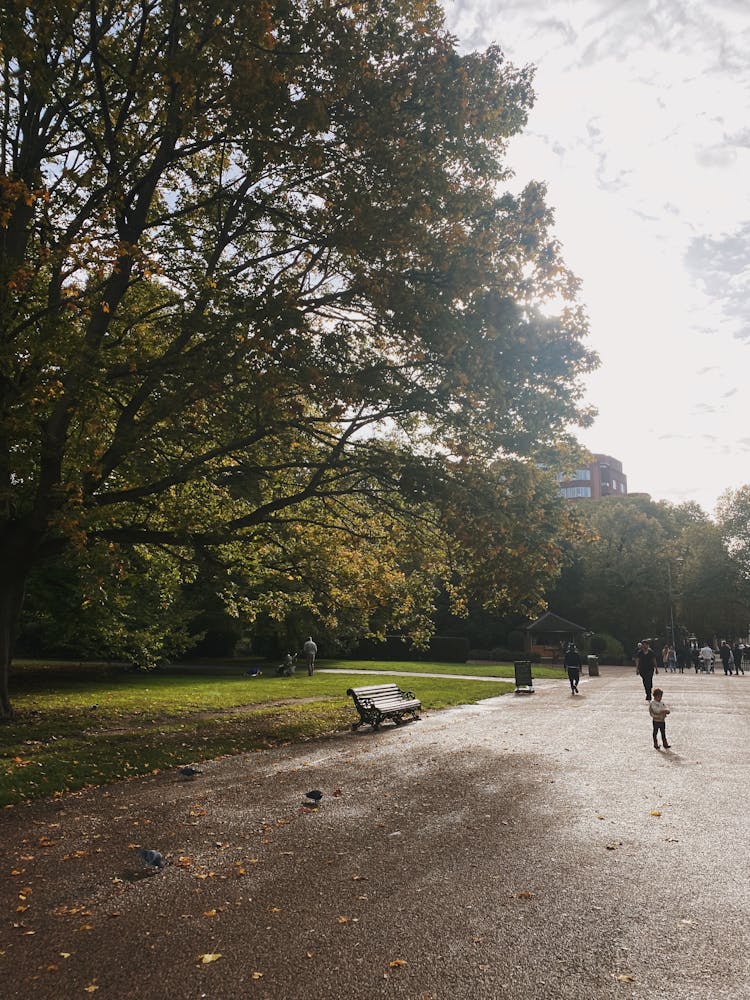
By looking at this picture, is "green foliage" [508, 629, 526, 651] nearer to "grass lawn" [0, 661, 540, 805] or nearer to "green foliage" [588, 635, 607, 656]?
"green foliage" [588, 635, 607, 656]

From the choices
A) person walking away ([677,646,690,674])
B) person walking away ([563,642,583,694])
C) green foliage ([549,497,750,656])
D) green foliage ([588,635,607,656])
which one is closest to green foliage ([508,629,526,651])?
green foliage ([588,635,607,656])

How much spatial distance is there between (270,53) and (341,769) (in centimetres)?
1018

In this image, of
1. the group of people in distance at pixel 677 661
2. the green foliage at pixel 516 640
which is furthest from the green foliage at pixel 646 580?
the green foliage at pixel 516 640

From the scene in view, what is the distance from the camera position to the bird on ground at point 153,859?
621 centimetres

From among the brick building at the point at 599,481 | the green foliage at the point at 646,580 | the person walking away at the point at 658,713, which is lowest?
the person walking away at the point at 658,713

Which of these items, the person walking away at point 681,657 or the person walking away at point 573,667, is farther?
the person walking away at point 681,657

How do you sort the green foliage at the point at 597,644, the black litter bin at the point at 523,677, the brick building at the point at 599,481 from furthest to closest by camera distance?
the brick building at the point at 599,481, the green foliage at the point at 597,644, the black litter bin at the point at 523,677

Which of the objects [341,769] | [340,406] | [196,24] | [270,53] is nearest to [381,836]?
[341,769]

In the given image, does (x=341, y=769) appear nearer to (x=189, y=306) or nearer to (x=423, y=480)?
(x=423, y=480)

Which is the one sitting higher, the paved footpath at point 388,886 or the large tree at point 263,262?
the large tree at point 263,262

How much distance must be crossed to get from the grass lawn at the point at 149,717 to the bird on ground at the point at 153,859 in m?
3.24

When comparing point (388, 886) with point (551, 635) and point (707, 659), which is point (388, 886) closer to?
point (707, 659)

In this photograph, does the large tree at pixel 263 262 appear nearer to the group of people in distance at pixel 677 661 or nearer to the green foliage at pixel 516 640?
the group of people in distance at pixel 677 661

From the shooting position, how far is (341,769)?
35.1 ft
